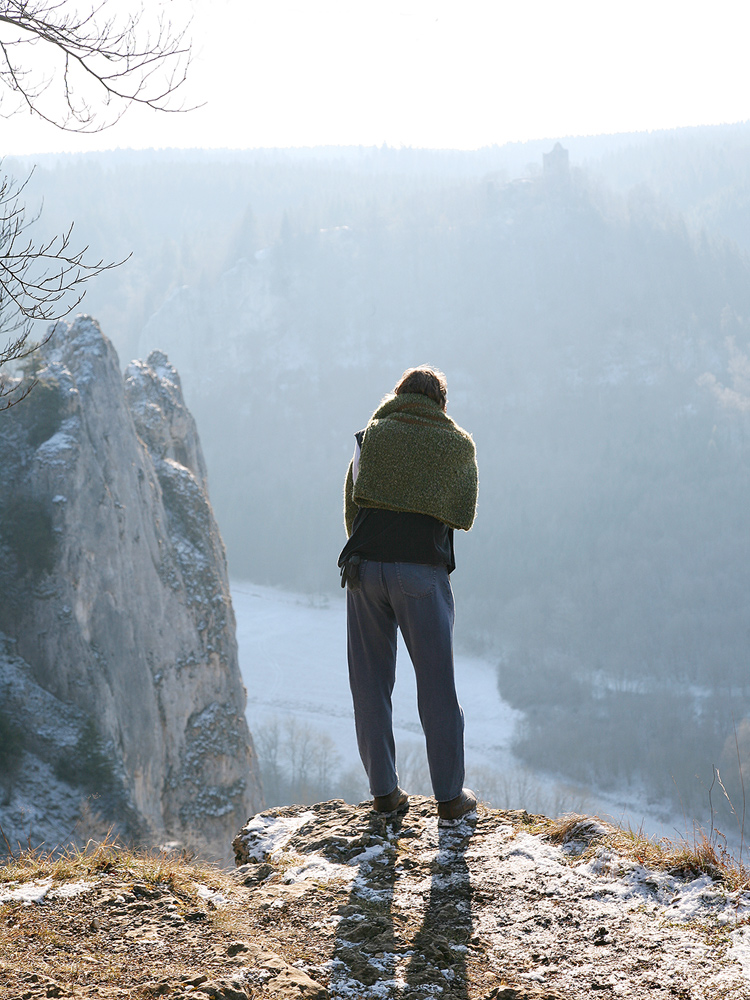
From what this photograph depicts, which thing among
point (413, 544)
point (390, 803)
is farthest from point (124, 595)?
point (413, 544)

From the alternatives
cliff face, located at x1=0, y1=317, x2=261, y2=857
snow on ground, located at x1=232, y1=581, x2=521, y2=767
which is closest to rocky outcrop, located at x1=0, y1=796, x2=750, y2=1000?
cliff face, located at x1=0, y1=317, x2=261, y2=857

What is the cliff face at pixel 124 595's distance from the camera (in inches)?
544

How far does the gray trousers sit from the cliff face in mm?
11494

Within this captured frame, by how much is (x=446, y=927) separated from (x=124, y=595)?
1426cm

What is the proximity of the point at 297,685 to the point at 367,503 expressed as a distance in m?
56.8

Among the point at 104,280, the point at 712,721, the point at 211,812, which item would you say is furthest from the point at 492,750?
the point at 104,280

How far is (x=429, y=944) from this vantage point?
227 centimetres

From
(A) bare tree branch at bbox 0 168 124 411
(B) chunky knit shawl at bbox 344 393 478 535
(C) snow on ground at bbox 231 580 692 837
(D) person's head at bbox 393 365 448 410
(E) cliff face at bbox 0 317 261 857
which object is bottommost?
(C) snow on ground at bbox 231 580 692 837

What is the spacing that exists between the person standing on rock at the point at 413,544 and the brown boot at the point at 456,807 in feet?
0.51

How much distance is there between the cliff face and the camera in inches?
544

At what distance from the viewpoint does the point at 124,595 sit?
15.7m

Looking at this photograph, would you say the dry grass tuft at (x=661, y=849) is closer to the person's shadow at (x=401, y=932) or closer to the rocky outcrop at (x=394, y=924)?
the rocky outcrop at (x=394, y=924)

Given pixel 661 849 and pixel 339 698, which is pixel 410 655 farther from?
pixel 339 698

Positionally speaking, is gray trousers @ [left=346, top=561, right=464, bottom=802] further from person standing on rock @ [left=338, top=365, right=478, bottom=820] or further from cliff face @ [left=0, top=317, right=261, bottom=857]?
cliff face @ [left=0, top=317, right=261, bottom=857]
